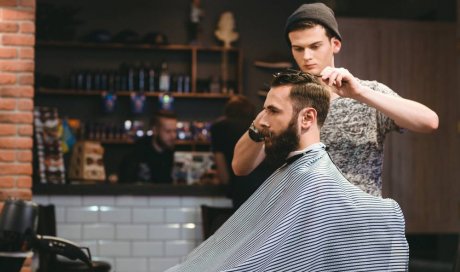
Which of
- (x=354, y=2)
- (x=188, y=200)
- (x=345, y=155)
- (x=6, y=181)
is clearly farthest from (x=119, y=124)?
(x=345, y=155)

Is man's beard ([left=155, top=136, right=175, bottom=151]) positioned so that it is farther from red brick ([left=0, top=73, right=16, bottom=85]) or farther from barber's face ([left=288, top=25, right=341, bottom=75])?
barber's face ([left=288, top=25, right=341, bottom=75])

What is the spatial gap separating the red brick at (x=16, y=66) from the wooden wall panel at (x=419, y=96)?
280cm

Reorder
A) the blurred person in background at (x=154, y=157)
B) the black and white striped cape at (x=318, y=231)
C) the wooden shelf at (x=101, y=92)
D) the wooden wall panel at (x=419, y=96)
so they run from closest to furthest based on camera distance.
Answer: the black and white striped cape at (x=318, y=231) → the blurred person in background at (x=154, y=157) → the wooden wall panel at (x=419, y=96) → the wooden shelf at (x=101, y=92)

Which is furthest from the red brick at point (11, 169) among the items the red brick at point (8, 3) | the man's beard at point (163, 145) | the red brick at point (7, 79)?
the man's beard at point (163, 145)

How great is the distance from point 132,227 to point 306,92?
264cm

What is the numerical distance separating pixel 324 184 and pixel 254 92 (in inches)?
229

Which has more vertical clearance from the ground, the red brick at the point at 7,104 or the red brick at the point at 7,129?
the red brick at the point at 7,104

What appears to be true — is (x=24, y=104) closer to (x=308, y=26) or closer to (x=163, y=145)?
(x=163, y=145)

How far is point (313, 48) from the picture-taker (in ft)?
8.34

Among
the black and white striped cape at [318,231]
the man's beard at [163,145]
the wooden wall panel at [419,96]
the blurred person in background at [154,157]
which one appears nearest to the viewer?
the black and white striped cape at [318,231]

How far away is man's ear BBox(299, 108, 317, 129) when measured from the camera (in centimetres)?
231

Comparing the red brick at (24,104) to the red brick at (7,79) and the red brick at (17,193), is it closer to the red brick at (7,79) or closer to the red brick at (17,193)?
the red brick at (7,79)

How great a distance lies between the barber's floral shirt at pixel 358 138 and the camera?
8.20 ft

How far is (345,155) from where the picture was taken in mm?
2510
